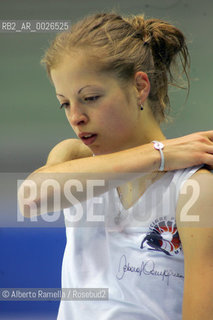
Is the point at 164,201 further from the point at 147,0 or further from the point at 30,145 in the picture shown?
the point at 147,0

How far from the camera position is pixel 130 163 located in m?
0.88

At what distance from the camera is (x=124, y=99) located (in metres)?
0.95

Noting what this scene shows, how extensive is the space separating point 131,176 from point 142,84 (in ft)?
0.70

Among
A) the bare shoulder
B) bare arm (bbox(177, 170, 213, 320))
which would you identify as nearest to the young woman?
bare arm (bbox(177, 170, 213, 320))

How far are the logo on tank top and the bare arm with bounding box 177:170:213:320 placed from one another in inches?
1.9

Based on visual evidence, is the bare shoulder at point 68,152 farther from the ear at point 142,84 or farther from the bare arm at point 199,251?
the bare arm at point 199,251

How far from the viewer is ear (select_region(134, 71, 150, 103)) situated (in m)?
0.97

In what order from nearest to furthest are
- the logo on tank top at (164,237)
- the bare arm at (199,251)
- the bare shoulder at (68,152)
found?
1. the bare arm at (199,251)
2. the logo on tank top at (164,237)
3. the bare shoulder at (68,152)

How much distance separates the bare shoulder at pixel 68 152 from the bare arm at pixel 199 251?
1.44ft

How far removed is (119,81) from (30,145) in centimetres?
93

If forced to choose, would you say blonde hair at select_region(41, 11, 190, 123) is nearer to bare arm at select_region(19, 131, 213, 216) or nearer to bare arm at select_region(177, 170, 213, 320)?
bare arm at select_region(19, 131, 213, 216)

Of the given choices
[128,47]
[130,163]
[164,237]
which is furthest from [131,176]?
[128,47]

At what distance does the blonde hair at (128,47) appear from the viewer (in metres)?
0.96

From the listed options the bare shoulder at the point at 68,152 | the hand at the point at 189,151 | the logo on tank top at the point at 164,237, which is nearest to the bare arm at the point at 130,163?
the hand at the point at 189,151
